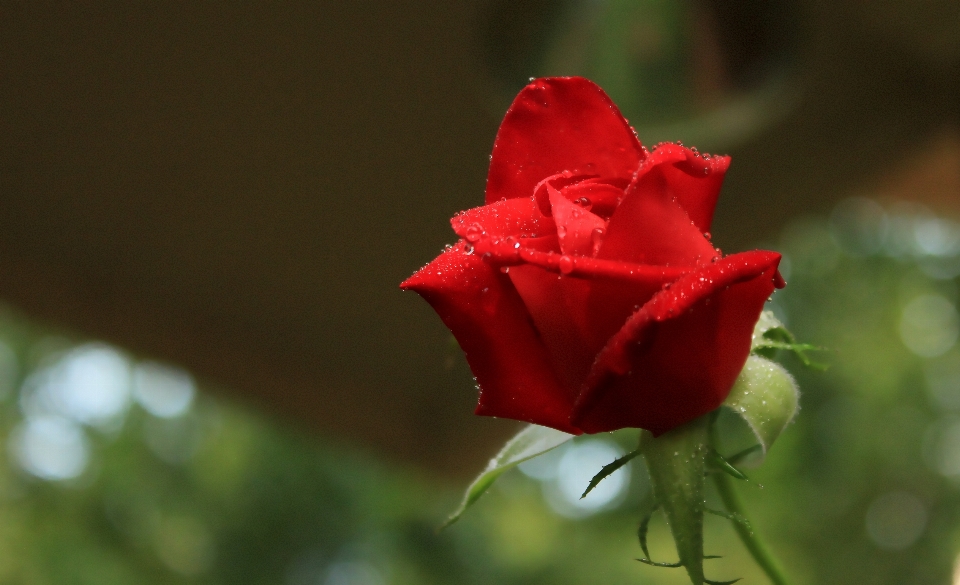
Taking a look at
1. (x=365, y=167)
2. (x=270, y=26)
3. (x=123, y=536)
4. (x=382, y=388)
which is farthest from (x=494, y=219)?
(x=123, y=536)

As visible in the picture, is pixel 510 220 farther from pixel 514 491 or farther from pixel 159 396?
pixel 159 396

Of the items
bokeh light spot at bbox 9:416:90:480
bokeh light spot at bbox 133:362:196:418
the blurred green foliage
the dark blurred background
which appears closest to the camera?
the dark blurred background

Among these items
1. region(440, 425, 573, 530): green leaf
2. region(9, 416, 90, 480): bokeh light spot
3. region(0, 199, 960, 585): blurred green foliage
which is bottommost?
region(0, 199, 960, 585): blurred green foliage

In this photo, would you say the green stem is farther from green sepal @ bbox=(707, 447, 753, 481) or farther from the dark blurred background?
the dark blurred background

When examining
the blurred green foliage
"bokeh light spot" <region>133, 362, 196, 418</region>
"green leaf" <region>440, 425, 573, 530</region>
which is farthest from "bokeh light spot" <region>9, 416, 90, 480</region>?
"green leaf" <region>440, 425, 573, 530</region>

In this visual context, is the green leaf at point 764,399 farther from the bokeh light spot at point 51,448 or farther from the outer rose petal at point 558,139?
the bokeh light spot at point 51,448

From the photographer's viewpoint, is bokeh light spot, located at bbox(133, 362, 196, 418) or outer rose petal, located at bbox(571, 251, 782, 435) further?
bokeh light spot, located at bbox(133, 362, 196, 418)

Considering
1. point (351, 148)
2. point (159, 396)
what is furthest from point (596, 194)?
point (159, 396)
